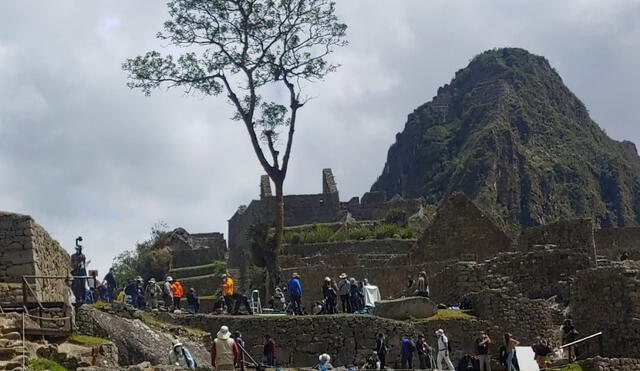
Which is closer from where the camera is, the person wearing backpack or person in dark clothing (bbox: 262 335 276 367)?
person in dark clothing (bbox: 262 335 276 367)

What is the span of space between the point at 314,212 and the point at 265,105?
73.3 ft

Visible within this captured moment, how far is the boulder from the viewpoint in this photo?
35.8 meters

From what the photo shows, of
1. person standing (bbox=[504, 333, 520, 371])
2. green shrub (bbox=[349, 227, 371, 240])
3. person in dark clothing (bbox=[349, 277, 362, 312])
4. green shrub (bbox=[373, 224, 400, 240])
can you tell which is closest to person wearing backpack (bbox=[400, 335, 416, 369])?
person standing (bbox=[504, 333, 520, 371])

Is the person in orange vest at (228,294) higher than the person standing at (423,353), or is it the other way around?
the person in orange vest at (228,294)

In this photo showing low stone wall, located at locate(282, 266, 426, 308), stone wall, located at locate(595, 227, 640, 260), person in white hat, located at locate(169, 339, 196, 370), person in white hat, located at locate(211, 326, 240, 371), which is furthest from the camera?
stone wall, located at locate(595, 227, 640, 260)

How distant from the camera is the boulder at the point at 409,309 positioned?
117ft

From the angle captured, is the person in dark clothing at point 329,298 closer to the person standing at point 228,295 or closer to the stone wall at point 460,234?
the person standing at point 228,295

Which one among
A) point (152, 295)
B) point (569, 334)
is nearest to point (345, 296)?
point (152, 295)

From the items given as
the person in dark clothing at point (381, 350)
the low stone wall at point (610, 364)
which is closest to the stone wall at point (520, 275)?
the person in dark clothing at point (381, 350)

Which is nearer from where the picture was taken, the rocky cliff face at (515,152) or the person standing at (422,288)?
the person standing at (422,288)

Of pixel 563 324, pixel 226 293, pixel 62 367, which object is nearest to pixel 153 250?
pixel 226 293

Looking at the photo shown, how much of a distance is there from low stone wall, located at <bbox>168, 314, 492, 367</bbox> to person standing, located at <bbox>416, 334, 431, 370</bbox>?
1.93m

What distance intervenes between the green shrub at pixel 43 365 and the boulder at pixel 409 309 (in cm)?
1168

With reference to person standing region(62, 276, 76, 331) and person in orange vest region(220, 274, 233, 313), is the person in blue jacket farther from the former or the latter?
person standing region(62, 276, 76, 331)
